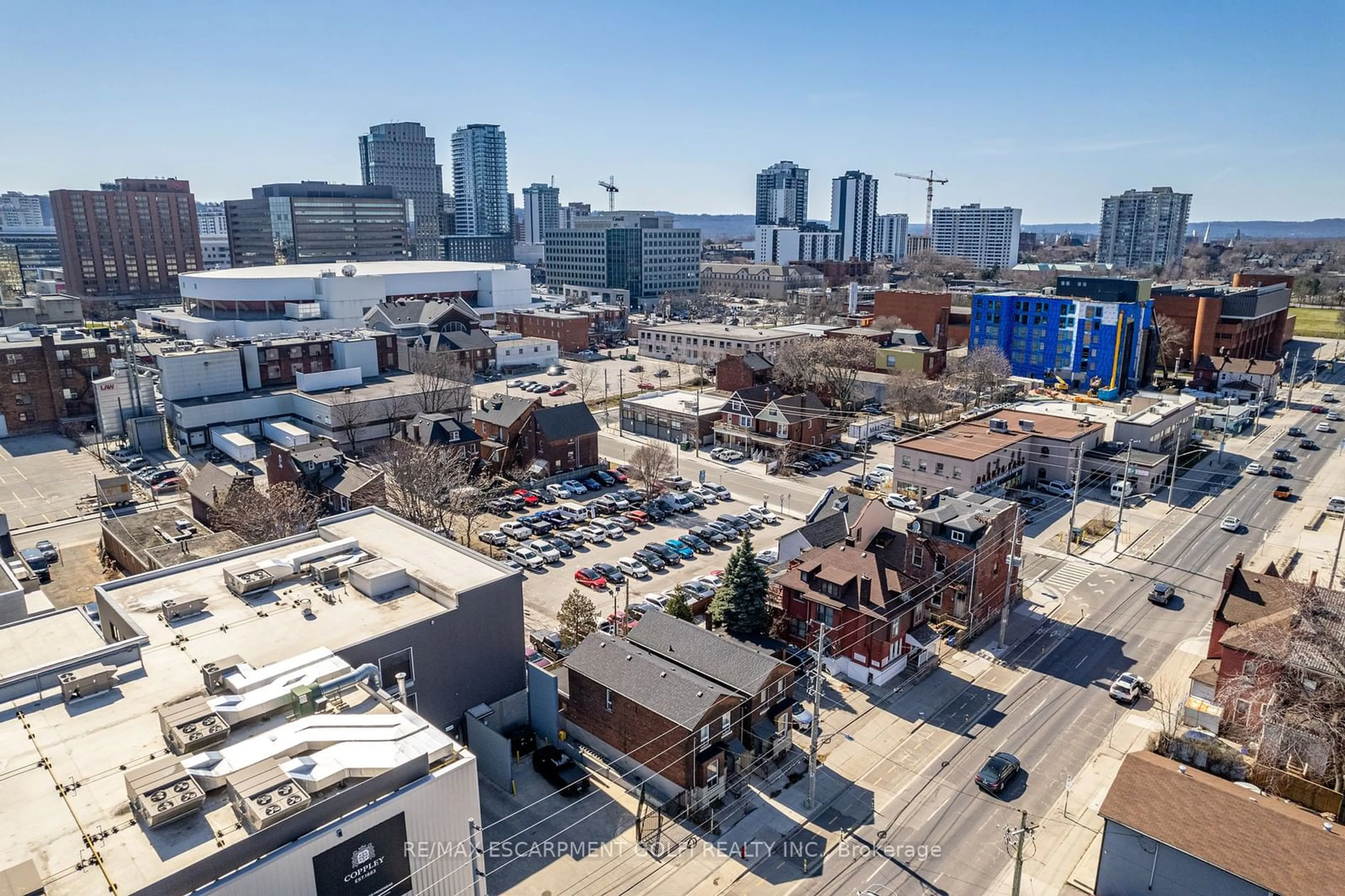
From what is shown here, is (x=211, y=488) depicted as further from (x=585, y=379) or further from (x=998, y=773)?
(x=585, y=379)

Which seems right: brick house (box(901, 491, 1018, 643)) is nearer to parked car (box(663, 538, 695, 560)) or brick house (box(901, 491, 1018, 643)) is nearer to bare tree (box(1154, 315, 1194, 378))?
parked car (box(663, 538, 695, 560))

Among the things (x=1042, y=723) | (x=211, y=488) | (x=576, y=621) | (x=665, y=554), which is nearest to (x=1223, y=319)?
(x=665, y=554)

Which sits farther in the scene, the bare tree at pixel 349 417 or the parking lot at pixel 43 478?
the bare tree at pixel 349 417

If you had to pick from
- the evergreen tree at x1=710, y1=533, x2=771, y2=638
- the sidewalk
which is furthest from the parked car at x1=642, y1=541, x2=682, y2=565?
the sidewalk

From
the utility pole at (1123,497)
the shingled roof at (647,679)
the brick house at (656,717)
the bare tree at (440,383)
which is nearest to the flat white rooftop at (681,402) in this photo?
the bare tree at (440,383)

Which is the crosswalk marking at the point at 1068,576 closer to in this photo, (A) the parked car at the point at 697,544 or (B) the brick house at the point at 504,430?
(A) the parked car at the point at 697,544

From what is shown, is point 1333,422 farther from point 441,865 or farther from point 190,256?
point 190,256

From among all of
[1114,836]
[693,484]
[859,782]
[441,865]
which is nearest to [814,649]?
[859,782]
